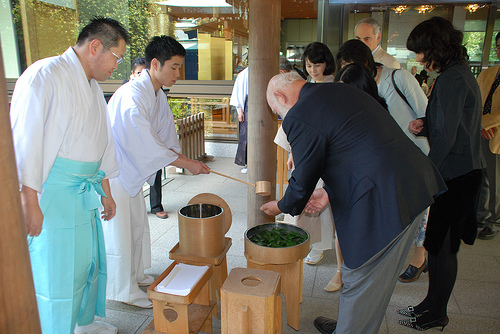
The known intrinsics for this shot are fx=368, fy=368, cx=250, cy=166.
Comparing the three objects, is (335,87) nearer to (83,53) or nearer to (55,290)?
(83,53)

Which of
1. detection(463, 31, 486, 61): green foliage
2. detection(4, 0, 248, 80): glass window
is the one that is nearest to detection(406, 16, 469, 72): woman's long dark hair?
detection(463, 31, 486, 61): green foliage

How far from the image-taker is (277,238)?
2.19m

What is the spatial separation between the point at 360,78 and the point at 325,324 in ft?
4.98

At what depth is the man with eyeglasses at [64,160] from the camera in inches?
62.4

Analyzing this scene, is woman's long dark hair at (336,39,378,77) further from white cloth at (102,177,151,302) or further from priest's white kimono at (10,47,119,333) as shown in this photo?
white cloth at (102,177,151,302)

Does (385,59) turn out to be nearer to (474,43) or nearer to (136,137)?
(136,137)

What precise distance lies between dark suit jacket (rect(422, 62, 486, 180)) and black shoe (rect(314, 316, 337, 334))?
1112mm

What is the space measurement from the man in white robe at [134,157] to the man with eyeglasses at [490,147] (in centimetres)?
260

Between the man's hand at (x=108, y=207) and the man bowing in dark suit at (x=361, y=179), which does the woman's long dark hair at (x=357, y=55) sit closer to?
the man bowing in dark suit at (x=361, y=179)

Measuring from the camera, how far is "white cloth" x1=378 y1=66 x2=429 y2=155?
263 centimetres

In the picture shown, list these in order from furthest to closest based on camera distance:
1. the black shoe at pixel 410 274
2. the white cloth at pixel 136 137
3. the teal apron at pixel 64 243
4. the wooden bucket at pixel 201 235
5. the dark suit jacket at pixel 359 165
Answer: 1. the black shoe at pixel 410 274
2. the white cloth at pixel 136 137
3. the wooden bucket at pixel 201 235
4. the teal apron at pixel 64 243
5. the dark suit jacket at pixel 359 165

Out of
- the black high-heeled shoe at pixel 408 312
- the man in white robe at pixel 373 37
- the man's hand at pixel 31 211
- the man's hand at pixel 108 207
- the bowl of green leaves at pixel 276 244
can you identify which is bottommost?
the black high-heeled shoe at pixel 408 312

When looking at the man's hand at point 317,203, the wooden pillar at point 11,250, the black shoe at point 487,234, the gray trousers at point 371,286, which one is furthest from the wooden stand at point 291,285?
the black shoe at point 487,234

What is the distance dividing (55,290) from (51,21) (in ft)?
23.2
